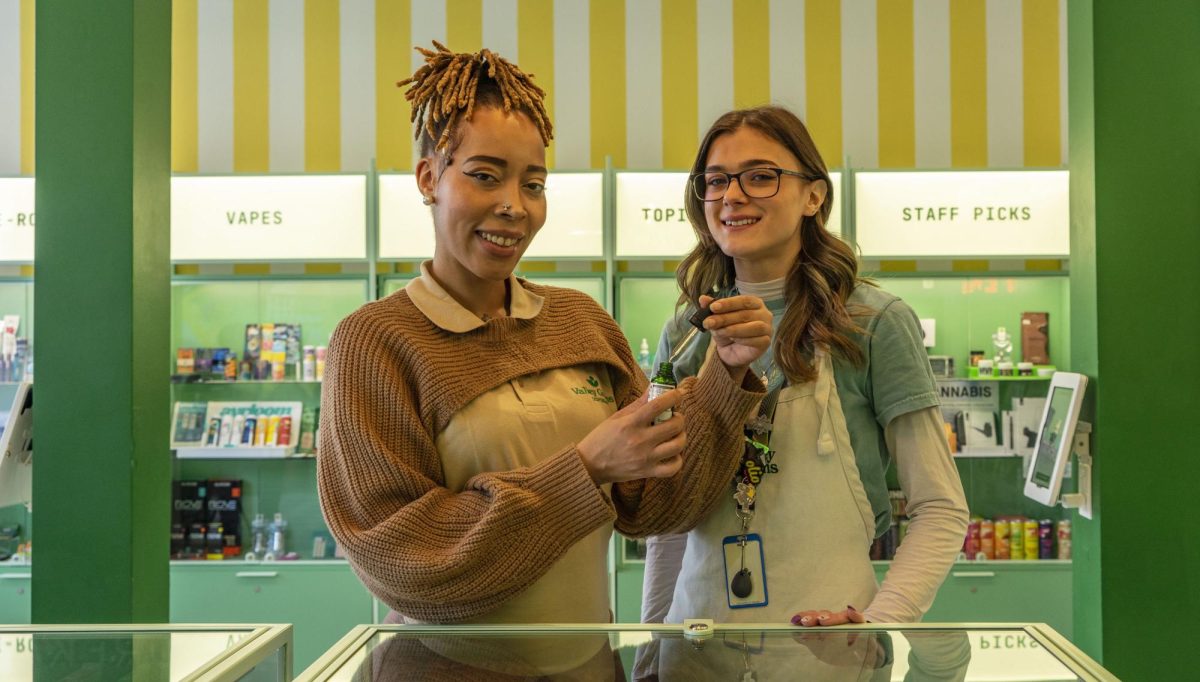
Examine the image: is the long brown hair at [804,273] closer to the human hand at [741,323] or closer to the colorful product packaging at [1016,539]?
the human hand at [741,323]

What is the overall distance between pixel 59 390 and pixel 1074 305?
297 centimetres

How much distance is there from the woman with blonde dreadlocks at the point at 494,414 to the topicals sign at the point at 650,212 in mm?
3099

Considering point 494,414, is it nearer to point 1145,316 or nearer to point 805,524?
point 805,524

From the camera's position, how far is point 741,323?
1.70 meters

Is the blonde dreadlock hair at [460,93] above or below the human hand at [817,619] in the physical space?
above

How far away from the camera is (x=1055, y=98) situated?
5.62m

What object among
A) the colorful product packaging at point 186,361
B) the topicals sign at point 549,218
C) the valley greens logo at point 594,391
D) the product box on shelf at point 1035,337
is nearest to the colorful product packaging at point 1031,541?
the product box on shelf at point 1035,337

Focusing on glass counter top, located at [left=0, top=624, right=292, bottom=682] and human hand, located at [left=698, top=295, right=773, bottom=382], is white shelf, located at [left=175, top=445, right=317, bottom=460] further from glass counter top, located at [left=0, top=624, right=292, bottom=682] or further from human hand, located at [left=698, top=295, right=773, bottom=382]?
human hand, located at [left=698, top=295, right=773, bottom=382]

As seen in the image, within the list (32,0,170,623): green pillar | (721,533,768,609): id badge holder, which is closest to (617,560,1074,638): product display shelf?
(32,0,170,623): green pillar

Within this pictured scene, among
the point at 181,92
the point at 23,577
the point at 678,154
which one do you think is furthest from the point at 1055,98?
the point at 23,577

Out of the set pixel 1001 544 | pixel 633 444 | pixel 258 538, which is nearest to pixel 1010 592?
pixel 1001 544

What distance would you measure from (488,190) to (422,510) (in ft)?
1.81

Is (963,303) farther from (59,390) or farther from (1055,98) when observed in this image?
(59,390)

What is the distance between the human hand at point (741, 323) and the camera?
1696 mm
